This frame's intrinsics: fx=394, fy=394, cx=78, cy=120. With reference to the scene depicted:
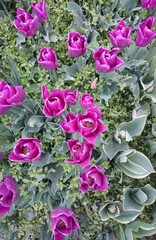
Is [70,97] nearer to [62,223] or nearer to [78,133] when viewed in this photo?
[78,133]

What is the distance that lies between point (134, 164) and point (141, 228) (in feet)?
0.99

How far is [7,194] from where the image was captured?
1435 millimetres

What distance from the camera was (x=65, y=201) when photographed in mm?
1562

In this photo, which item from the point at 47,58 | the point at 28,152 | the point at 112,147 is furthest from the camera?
the point at 112,147

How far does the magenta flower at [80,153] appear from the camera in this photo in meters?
1.24

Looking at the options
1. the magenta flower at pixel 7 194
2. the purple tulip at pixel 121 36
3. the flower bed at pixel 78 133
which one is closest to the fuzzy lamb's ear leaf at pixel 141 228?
the flower bed at pixel 78 133

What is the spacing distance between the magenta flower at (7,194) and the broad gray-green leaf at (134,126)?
470mm

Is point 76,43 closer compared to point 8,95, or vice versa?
point 8,95

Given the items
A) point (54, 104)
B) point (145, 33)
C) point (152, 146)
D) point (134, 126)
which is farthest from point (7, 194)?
point (145, 33)

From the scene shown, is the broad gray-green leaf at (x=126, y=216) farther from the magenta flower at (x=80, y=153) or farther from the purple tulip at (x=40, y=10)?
the purple tulip at (x=40, y=10)

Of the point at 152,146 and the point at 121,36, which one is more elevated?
the point at 121,36

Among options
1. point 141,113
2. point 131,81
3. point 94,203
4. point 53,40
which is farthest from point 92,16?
point 94,203

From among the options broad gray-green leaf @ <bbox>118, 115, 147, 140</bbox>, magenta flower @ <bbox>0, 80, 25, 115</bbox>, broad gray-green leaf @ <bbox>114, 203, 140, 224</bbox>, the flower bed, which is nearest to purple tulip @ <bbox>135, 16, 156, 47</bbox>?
the flower bed

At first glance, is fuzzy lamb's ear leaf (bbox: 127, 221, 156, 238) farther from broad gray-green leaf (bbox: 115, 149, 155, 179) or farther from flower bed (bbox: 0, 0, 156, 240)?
broad gray-green leaf (bbox: 115, 149, 155, 179)
